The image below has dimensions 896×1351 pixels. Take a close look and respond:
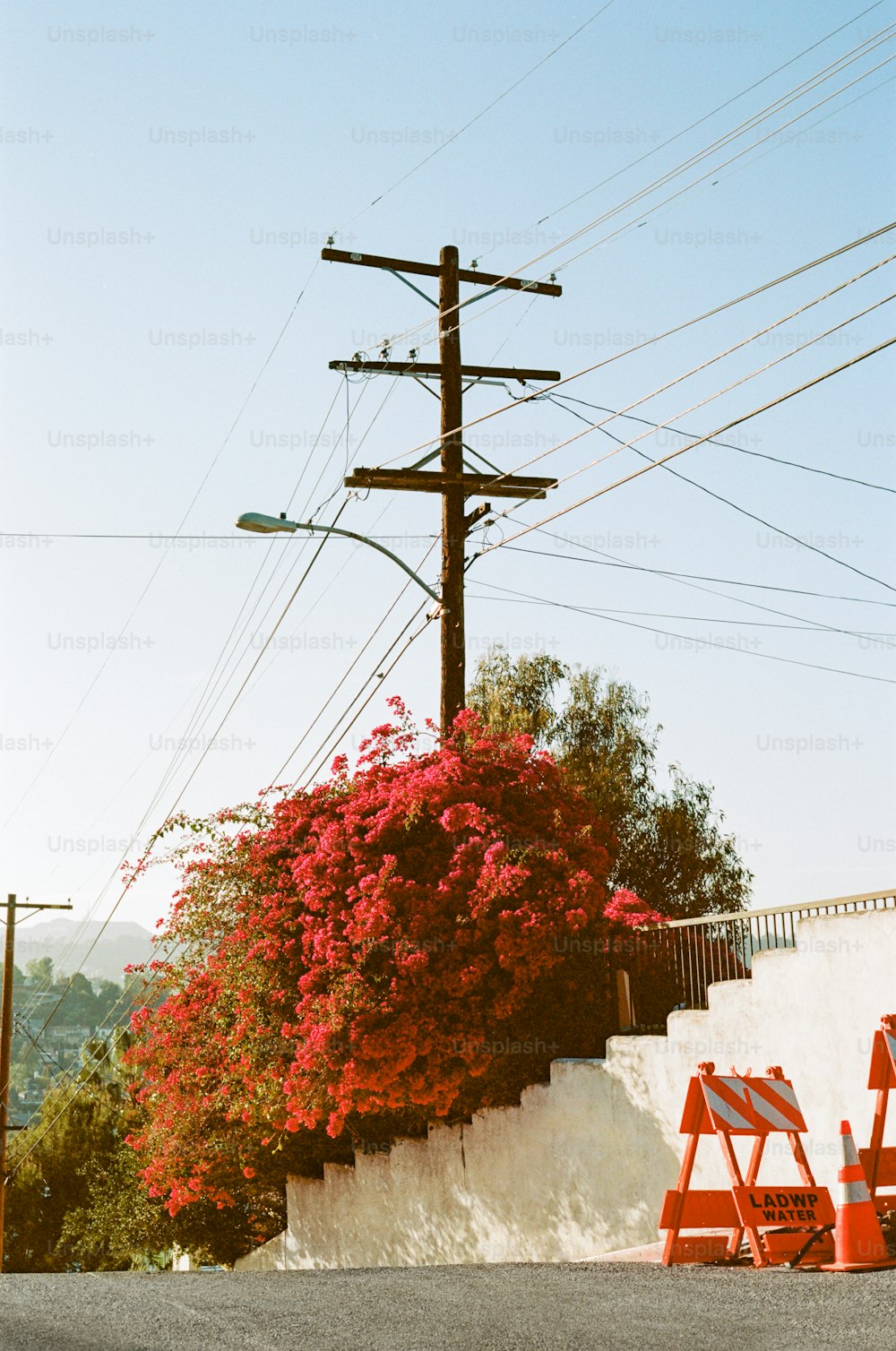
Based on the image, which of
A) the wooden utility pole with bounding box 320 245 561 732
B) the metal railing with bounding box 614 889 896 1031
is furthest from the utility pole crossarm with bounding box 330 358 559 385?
the metal railing with bounding box 614 889 896 1031

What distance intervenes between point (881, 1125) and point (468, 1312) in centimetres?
350

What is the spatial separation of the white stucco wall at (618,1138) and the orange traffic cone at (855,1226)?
1746 mm

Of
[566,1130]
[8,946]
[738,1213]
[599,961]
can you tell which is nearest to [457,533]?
[599,961]

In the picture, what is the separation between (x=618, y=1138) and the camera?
13.8 meters

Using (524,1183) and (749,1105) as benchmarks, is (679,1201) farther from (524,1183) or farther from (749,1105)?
(524,1183)

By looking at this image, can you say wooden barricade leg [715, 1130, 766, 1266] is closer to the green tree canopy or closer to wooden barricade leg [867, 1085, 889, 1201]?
wooden barricade leg [867, 1085, 889, 1201]

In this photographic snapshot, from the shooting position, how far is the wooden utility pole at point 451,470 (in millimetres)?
17844

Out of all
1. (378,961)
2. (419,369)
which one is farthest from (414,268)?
(378,961)

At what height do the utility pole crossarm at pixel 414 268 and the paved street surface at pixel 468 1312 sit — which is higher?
the utility pole crossarm at pixel 414 268

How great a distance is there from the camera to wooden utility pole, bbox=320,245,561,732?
17.8 meters

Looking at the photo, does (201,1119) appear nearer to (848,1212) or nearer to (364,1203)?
(364,1203)

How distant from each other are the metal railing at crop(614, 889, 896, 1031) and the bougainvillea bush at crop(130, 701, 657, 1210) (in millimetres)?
370

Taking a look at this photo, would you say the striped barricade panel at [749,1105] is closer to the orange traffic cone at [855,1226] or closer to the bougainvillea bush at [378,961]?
the orange traffic cone at [855,1226]

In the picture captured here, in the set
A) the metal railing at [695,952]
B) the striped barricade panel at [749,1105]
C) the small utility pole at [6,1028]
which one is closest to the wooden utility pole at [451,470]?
the metal railing at [695,952]
